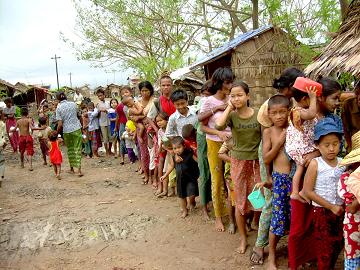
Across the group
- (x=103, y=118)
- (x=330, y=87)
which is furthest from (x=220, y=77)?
(x=103, y=118)

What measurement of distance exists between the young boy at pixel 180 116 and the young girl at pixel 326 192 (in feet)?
7.48

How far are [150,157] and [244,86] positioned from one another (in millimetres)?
3467

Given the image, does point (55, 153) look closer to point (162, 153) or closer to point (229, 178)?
point (162, 153)

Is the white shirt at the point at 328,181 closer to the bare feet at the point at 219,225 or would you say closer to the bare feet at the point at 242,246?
the bare feet at the point at 242,246

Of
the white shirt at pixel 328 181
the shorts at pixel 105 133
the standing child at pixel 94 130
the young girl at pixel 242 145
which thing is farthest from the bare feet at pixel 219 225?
the standing child at pixel 94 130

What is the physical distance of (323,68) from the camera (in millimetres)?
4285

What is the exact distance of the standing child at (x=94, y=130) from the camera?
405 inches

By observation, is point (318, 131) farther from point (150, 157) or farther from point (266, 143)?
point (150, 157)

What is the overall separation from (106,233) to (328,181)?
290 centimetres

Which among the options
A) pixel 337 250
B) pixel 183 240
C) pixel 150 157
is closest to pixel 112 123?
pixel 150 157

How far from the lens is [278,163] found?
3229 millimetres

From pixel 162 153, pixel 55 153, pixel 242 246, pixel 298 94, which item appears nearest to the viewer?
pixel 298 94

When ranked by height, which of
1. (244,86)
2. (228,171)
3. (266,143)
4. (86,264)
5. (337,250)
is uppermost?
(244,86)

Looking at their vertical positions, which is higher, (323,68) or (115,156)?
(323,68)
